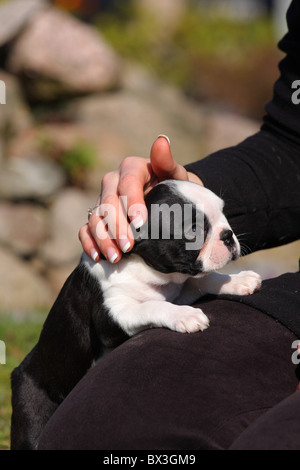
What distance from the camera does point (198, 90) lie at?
45.0 ft

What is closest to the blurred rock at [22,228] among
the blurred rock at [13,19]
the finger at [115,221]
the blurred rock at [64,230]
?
the blurred rock at [64,230]

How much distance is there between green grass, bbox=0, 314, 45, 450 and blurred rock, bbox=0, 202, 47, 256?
6.95 feet

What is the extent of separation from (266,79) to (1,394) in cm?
1043

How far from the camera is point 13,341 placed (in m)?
6.03

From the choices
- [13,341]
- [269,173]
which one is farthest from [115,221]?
Result: [13,341]

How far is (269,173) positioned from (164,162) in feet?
2.46

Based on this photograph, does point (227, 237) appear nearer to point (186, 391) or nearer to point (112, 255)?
point (112, 255)

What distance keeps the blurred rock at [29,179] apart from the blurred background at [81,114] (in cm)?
1

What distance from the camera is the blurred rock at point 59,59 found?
10898 mm

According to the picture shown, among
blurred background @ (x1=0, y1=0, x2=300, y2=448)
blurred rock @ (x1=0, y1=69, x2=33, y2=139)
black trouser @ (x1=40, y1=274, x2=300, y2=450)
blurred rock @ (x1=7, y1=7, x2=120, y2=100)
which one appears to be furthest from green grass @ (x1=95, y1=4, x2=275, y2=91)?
black trouser @ (x1=40, y1=274, x2=300, y2=450)

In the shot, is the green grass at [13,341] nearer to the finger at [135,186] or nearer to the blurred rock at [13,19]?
the finger at [135,186]

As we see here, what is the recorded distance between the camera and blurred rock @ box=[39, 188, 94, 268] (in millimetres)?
9320

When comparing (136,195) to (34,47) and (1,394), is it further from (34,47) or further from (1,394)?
(34,47)
